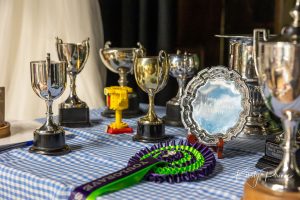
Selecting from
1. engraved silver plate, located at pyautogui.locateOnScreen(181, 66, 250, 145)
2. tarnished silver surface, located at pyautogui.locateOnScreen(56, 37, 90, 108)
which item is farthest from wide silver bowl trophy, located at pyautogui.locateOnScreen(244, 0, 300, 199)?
tarnished silver surface, located at pyautogui.locateOnScreen(56, 37, 90, 108)

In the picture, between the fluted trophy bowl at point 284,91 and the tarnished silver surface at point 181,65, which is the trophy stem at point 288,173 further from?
the tarnished silver surface at point 181,65

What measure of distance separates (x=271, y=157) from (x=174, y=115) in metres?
0.50

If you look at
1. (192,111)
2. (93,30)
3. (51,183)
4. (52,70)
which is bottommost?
(51,183)

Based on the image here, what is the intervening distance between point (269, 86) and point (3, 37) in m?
1.66

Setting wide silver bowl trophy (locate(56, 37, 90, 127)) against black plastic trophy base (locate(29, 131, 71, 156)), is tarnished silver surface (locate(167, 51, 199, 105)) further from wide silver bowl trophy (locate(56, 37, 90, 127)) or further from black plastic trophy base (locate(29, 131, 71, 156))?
black plastic trophy base (locate(29, 131, 71, 156))

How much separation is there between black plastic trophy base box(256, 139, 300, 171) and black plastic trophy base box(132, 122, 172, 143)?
32 cm

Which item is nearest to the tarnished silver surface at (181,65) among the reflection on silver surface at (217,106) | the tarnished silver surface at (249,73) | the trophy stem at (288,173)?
the tarnished silver surface at (249,73)

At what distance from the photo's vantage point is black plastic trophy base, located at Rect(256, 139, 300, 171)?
1138 millimetres

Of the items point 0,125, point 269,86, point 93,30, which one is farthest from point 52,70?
point 93,30

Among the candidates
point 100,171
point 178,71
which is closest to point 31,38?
point 178,71

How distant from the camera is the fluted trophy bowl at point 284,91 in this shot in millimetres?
838

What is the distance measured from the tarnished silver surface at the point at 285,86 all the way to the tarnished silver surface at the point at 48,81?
58cm

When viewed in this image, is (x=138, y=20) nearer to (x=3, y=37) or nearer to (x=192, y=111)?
(x=3, y=37)

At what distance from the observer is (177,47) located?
264cm
